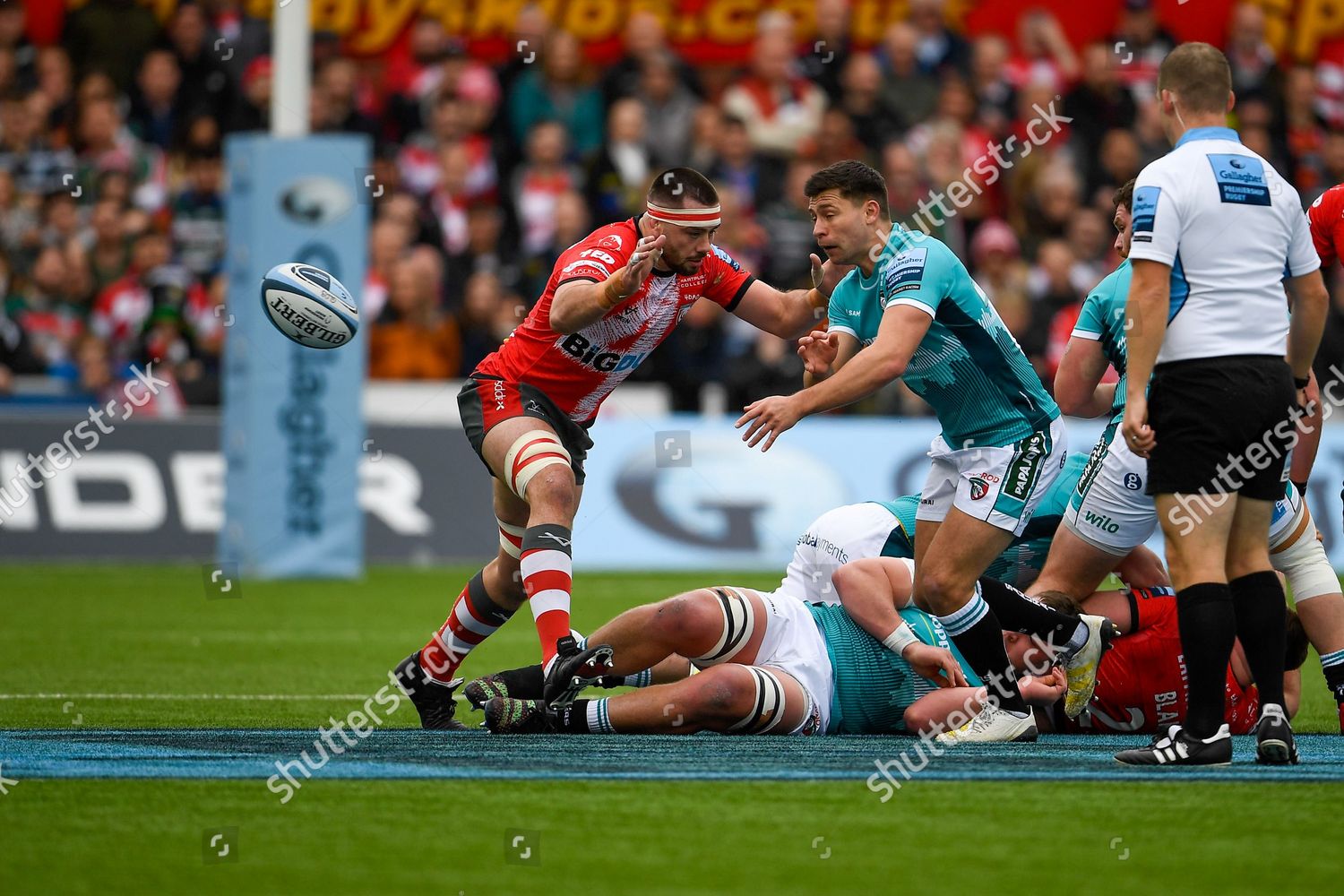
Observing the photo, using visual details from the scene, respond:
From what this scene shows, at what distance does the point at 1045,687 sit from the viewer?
714 centimetres

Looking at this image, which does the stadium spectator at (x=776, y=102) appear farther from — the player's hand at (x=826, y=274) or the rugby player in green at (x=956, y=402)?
the rugby player in green at (x=956, y=402)

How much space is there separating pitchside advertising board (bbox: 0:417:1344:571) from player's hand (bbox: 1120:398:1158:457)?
9707 millimetres

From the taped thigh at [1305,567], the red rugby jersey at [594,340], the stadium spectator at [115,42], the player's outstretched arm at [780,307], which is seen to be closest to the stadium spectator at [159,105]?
the stadium spectator at [115,42]

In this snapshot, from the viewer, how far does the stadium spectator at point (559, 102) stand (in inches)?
722

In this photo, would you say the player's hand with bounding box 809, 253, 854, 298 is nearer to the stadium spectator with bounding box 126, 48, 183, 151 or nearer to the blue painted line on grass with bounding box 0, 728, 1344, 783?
the blue painted line on grass with bounding box 0, 728, 1344, 783

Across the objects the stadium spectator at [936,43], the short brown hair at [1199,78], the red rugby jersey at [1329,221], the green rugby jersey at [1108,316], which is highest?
the stadium spectator at [936,43]

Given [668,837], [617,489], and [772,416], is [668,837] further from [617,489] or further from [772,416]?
[617,489]

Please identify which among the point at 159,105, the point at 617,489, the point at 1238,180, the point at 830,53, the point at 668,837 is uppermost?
the point at 830,53

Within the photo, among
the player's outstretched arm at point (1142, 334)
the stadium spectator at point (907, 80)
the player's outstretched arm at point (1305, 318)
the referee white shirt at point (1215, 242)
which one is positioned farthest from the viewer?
the stadium spectator at point (907, 80)

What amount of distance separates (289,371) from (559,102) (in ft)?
15.9

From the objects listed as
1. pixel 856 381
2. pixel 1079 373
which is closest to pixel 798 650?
pixel 856 381

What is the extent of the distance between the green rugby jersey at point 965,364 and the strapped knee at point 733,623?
1208mm

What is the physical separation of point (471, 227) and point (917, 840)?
12.9 metres

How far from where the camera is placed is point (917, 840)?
4730 mm
